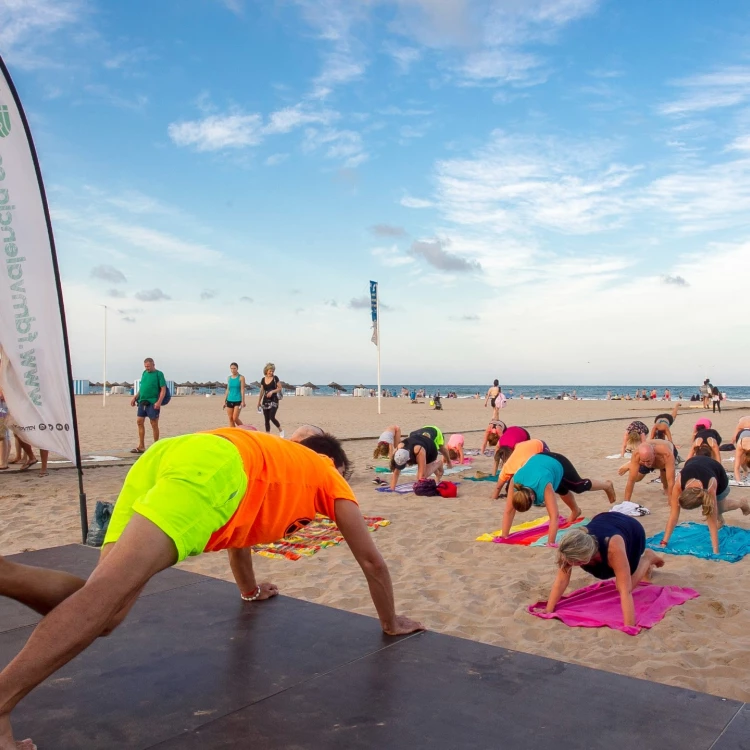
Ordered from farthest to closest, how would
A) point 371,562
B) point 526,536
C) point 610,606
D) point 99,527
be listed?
point 526,536, point 99,527, point 610,606, point 371,562

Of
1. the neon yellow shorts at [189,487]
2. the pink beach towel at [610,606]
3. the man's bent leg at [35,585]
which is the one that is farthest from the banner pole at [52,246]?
the pink beach towel at [610,606]

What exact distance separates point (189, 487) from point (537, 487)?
13.9 ft

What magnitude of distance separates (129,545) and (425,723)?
1.01 meters

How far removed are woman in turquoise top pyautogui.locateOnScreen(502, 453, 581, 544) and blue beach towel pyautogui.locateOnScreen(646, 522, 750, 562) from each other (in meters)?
0.82

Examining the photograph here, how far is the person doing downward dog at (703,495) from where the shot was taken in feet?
17.4

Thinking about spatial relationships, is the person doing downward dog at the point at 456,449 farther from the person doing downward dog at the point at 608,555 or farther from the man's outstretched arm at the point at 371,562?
the man's outstretched arm at the point at 371,562

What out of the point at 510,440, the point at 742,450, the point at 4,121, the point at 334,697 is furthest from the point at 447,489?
the point at 334,697

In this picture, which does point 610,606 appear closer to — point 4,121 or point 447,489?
point 447,489

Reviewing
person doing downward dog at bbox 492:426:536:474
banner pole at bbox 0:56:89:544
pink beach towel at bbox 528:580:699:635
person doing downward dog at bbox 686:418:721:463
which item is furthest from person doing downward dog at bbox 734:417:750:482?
banner pole at bbox 0:56:89:544

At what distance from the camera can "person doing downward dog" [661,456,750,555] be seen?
209 inches

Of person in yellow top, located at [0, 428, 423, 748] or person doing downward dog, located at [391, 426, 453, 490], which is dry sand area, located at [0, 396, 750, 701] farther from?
person in yellow top, located at [0, 428, 423, 748]

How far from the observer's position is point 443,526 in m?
6.45

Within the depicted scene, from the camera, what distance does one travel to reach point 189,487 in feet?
6.52

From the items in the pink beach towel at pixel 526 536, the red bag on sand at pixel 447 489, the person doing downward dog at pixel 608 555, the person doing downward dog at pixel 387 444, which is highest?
the person doing downward dog at pixel 387 444
